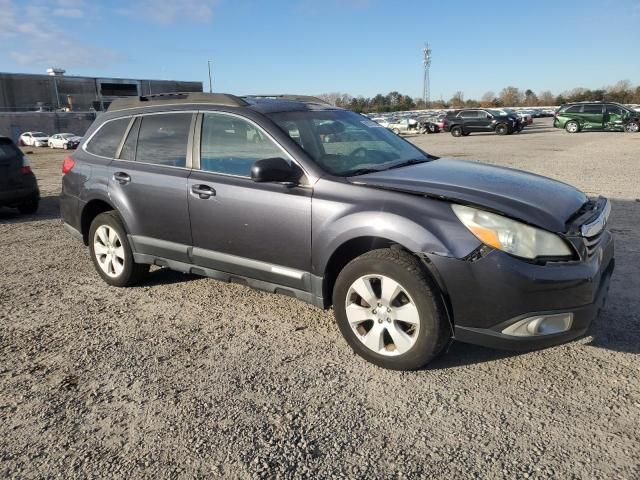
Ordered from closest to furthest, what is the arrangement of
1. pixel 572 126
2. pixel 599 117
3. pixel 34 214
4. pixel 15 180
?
pixel 15 180 < pixel 34 214 < pixel 599 117 < pixel 572 126

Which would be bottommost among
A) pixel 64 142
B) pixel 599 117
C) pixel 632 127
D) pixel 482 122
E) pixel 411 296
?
pixel 64 142

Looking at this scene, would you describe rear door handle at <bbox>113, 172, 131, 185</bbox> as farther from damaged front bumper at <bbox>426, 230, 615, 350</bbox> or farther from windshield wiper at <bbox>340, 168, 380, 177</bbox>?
damaged front bumper at <bbox>426, 230, 615, 350</bbox>

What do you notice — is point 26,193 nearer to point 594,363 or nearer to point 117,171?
point 117,171

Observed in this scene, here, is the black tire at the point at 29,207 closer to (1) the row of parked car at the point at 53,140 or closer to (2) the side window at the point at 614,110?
(1) the row of parked car at the point at 53,140

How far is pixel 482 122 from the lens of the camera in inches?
1396

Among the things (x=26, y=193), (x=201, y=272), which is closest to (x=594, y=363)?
(x=201, y=272)

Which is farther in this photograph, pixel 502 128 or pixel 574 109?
pixel 502 128

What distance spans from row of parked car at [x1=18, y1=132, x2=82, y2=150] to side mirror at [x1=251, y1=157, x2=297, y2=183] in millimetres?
38031

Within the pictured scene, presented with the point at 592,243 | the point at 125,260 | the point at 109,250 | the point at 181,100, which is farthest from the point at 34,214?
the point at 592,243

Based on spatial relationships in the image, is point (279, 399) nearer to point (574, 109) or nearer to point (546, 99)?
point (574, 109)

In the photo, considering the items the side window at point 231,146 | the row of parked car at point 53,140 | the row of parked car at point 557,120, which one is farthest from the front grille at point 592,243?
the row of parked car at point 53,140

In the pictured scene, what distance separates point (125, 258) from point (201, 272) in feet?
3.32

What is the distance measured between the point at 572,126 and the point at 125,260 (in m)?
34.6

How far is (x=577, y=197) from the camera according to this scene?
3586 mm
